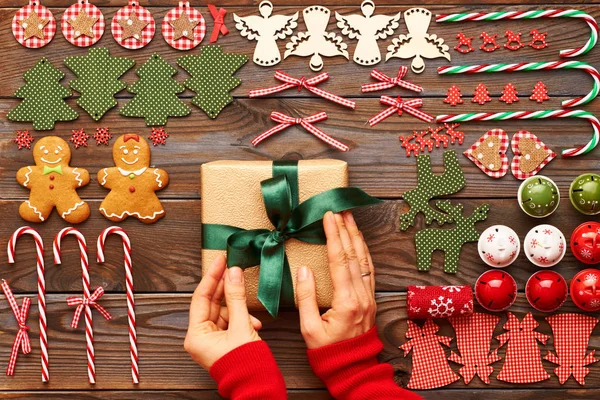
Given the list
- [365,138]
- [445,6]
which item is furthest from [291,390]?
[445,6]

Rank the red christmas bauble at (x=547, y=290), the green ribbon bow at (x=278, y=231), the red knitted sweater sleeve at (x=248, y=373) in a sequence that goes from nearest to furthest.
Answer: the red knitted sweater sleeve at (x=248, y=373), the green ribbon bow at (x=278, y=231), the red christmas bauble at (x=547, y=290)

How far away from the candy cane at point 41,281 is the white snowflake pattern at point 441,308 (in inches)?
43.4

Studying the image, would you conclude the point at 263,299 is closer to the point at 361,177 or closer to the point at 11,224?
the point at 361,177

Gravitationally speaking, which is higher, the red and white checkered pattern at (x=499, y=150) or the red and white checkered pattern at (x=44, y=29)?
the red and white checkered pattern at (x=44, y=29)

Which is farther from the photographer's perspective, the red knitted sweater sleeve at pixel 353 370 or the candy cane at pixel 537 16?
the candy cane at pixel 537 16

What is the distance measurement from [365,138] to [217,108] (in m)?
0.44

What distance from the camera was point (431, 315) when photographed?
156cm

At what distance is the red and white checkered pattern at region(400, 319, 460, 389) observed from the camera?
1604mm

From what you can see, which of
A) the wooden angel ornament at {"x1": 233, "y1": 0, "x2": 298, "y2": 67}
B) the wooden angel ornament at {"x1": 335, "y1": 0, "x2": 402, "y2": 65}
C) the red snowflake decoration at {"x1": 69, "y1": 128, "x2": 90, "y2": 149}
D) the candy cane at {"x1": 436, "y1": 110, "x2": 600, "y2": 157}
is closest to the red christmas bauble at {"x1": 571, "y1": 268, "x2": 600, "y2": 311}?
the candy cane at {"x1": 436, "y1": 110, "x2": 600, "y2": 157}

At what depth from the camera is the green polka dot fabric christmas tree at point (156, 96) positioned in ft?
5.32

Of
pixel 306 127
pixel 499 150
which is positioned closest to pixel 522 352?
pixel 499 150

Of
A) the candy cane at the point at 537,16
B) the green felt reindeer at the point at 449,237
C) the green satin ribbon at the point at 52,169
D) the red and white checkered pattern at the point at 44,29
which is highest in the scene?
the candy cane at the point at 537,16

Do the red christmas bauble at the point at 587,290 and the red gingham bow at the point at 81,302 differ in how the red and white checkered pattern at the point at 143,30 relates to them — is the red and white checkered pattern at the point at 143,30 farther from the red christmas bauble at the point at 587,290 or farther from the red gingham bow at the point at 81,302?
the red christmas bauble at the point at 587,290

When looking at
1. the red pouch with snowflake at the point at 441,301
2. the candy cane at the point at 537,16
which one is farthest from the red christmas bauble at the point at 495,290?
the candy cane at the point at 537,16
